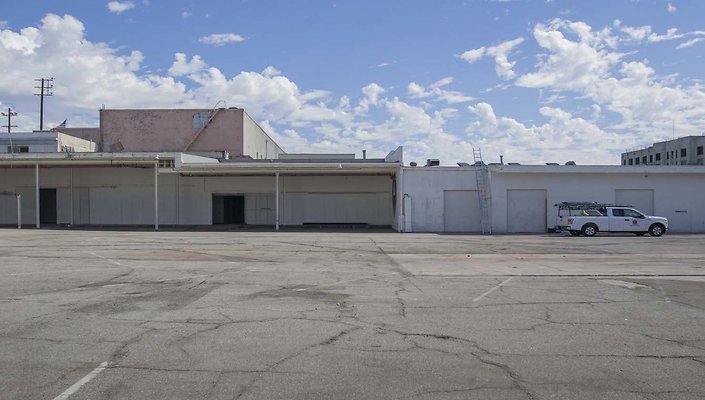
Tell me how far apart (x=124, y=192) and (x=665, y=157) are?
286 ft

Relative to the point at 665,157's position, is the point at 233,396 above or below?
below

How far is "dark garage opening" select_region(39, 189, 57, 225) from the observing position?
41594 mm

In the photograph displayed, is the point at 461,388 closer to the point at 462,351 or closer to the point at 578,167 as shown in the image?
the point at 462,351

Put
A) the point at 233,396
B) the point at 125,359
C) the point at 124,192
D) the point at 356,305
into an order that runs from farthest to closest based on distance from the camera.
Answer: the point at 124,192, the point at 356,305, the point at 125,359, the point at 233,396

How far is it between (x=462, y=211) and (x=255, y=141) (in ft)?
89.4

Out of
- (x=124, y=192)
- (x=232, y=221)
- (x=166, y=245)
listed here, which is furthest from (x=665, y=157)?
(x=166, y=245)

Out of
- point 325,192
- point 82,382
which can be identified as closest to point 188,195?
point 325,192

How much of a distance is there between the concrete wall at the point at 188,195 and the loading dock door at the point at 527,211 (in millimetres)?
8891

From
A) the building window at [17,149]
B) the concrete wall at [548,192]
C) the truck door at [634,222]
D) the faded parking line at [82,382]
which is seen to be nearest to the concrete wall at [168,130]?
the building window at [17,149]

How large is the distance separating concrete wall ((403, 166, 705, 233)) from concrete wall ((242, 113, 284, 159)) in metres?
21.2

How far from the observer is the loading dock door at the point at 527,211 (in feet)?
113

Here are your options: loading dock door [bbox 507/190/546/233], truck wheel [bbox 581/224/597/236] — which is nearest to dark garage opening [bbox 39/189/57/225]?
loading dock door [bbox 507/190/546/233]

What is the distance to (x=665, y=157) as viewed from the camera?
96.2 metres

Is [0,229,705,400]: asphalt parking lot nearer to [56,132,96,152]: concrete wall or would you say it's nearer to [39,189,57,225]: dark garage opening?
[39,189,57,225]: dark garage opening
